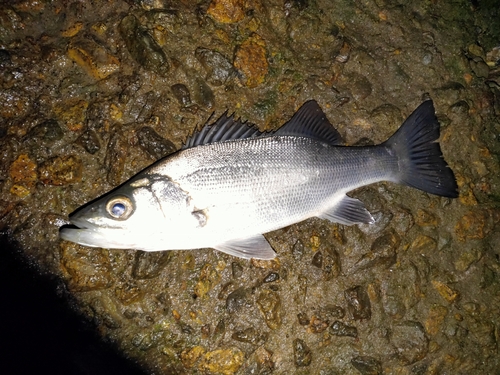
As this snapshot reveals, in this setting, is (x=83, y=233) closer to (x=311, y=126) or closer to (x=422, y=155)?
(x=311, y=126)

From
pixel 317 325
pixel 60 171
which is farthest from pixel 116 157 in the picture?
pixel 317 325

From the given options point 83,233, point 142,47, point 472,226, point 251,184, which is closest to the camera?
point 83,233

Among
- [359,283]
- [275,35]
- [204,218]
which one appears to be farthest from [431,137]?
[204,218]

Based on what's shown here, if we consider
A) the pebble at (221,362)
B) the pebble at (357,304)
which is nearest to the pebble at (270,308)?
the pebble at (221,362)

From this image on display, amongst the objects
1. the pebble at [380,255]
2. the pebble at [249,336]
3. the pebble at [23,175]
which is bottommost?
the pebble at [249,336]

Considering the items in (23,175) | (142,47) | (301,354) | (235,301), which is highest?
(142,47)

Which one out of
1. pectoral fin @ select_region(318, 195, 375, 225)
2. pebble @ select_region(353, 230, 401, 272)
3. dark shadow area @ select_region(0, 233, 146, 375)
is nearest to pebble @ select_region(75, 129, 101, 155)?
dark shadow area @ select_region(0, 233, 146, 375)

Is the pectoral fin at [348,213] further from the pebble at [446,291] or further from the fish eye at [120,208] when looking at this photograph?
the fish eye at [120,208]

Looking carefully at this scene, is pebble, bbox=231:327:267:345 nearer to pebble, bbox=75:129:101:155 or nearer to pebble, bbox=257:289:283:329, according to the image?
pebble, bbox=257:289:283:329
